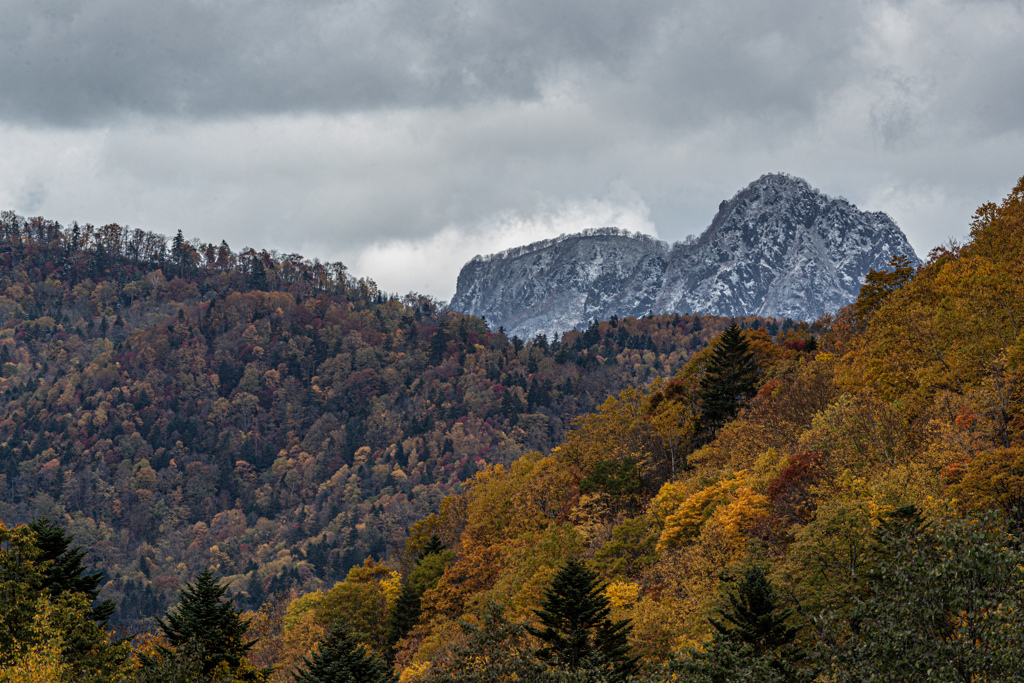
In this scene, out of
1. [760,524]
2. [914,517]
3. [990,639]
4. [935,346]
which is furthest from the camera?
[935,346]

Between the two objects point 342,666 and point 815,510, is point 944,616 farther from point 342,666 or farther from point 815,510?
point 342,666

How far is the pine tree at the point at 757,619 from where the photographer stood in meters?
36.0

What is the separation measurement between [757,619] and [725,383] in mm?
57154

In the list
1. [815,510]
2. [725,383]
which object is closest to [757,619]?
[815,510]

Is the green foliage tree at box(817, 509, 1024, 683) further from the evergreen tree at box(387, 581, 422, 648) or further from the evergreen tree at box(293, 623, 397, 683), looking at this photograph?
the evergreen tree at box(387, 581, 422, 648)

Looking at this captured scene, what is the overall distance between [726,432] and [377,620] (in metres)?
41.2

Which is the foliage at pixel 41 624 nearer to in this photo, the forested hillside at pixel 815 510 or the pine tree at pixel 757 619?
the forested hillside at pixel 815 510

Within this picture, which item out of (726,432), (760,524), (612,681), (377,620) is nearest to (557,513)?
(726,432)

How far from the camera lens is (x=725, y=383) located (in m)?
91.4

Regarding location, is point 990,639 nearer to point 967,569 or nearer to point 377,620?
point 967,569

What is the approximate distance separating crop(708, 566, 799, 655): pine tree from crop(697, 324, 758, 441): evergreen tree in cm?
5435

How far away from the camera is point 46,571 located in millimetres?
52844

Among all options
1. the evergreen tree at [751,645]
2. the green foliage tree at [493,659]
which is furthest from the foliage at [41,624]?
the evergreen tree at [751,645]

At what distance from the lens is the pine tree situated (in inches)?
1419
